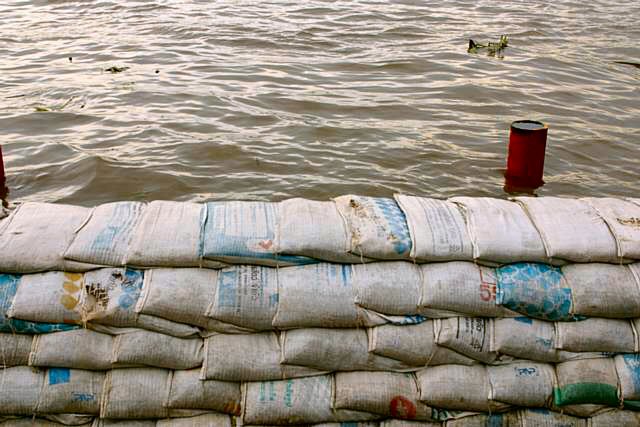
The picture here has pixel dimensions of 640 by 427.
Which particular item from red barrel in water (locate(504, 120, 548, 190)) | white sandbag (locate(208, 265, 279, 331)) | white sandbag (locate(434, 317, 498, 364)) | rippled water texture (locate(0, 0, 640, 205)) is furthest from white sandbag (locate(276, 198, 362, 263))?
red barrel in water (locate(504, 120, 548, 190))

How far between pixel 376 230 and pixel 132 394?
3.37 feet

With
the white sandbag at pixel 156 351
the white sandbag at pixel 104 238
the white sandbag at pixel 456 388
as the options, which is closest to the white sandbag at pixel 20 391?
the white sandbag at pixel 156 351

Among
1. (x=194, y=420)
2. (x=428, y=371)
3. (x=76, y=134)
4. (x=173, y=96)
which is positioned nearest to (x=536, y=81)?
(x=173, y=96)

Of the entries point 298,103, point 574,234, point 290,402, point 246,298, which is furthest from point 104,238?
point 298,103

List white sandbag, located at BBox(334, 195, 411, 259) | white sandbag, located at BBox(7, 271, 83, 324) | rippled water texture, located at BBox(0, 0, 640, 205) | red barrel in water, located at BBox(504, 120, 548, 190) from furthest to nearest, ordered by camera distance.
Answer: rippled water texture, located at BBox(0, 0, 640, 205) → red barrel in water, located at BBox(504, 120, 548, 190) → white sandbag, located at BBox(334, 195, 411, 259) → white sandbag, located at BBox(7, 271, 83, 324)

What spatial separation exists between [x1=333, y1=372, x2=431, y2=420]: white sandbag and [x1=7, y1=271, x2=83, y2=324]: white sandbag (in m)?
0.95

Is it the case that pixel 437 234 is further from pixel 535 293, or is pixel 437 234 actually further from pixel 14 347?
pixel 14 347

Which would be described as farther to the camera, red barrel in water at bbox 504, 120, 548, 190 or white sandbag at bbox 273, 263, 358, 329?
red barrel in water at bbox 504, 120, 548, 190

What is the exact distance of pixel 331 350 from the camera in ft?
8.17

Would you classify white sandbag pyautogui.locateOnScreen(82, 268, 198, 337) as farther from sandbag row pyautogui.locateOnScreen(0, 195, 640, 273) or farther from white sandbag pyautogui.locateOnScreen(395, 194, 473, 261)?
white sandbag pyautogui.locateOnScreen(395, 194, 473, 261)

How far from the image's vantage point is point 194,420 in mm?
2529

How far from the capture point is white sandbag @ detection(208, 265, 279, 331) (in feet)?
7.93

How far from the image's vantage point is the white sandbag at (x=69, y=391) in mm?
2465

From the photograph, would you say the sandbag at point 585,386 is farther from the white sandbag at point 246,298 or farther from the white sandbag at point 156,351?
the white sandbag at point 156,351
